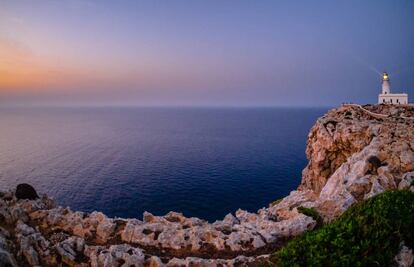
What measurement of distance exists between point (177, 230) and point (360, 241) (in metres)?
13.4

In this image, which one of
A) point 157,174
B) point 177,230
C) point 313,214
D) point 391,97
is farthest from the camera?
point 157,174

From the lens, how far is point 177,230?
22.1m

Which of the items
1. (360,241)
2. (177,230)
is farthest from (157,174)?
(360,241)

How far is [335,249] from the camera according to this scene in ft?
43.5

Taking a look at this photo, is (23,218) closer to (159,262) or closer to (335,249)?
(159,262)

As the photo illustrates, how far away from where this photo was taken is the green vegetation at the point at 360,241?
12.8m

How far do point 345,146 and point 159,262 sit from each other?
3251 cm

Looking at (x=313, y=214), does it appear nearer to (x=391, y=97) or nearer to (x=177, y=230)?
(x=177, y=230)

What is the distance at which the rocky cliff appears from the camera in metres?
19.2

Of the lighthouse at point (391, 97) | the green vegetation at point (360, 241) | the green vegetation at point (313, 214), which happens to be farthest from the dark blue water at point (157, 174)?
the green vegetation at point (360, 241)

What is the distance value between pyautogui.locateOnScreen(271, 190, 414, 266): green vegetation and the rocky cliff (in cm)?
396

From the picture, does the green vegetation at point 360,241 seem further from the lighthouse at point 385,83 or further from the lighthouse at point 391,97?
the lighthouse at point 385,83

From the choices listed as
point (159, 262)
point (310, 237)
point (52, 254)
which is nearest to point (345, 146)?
point (310, 237)

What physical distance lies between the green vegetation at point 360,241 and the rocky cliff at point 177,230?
13.0 ft
